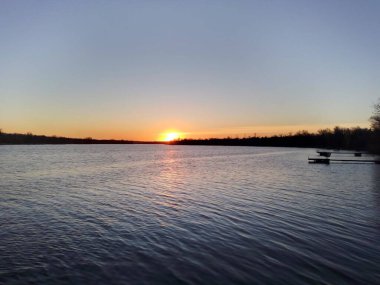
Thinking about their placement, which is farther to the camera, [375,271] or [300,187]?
[300,187]

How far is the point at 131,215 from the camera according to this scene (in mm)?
19953

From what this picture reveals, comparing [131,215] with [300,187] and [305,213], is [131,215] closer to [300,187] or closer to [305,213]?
[305,213]

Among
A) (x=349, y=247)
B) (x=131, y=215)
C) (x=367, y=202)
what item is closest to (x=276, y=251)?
(x=349, y=247)

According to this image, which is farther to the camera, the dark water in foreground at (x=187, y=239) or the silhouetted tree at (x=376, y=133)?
the silhouetted tree at (x=376, y=133)

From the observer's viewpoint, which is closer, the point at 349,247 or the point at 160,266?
the point at 160,266

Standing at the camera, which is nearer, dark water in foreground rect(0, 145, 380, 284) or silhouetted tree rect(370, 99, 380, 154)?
dark water in foreground rect(0, 145, 380, 284)

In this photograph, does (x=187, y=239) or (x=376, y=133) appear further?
(x=376, y=133)

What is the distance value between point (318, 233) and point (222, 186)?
1900cm

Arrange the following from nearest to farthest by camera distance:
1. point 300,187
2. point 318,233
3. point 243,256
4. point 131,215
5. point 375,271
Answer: point 375,271 → point 243,256 → point 318,233 → point 131,215 → point 300,187

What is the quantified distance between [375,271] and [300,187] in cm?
2336

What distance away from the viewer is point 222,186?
3506 cm

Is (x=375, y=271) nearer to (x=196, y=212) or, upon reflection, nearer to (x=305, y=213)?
(x=305, y=213)

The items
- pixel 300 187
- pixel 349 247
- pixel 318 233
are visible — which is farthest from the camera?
pixel 300 187

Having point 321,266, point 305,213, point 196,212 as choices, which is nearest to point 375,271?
point 321,266
